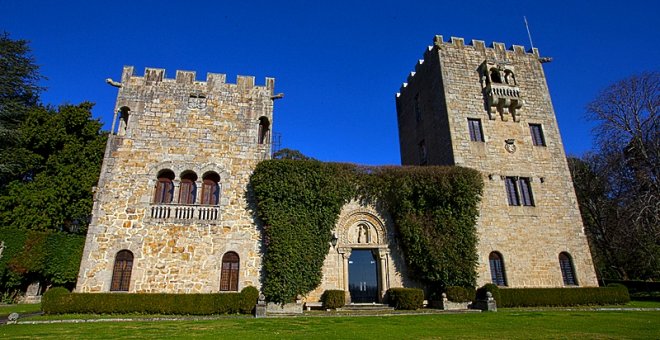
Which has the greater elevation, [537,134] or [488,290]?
[537,134]

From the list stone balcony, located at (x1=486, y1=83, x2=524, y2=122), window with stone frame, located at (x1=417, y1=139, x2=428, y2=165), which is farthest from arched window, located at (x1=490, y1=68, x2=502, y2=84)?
window with stone frame, located at (x1=417, y1=139, x2=428, y2=165)

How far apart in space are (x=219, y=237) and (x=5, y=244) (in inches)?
477

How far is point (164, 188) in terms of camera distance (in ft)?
55.2

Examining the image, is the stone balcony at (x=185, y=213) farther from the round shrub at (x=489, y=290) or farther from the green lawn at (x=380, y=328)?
the round shrub at (x=489, y=290)

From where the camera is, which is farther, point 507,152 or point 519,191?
point 507,152

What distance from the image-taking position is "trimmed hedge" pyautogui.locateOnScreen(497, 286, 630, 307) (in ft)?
50.7

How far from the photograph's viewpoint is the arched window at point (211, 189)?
55.4ft

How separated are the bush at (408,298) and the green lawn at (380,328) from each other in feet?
9.90

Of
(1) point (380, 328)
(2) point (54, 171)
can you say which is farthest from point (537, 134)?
(2) point (54, 171)

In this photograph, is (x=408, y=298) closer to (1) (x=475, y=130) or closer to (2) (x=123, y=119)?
(1) (x=475, y=130)

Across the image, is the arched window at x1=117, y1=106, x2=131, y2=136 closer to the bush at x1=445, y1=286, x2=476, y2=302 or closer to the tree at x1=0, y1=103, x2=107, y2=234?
the tree at x1=0, y1=103, x2=107, y2=234

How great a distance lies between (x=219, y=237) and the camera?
15.9 m

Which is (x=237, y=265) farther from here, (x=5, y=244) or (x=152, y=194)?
(x=5, y=244)

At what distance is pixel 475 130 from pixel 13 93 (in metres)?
30.2
